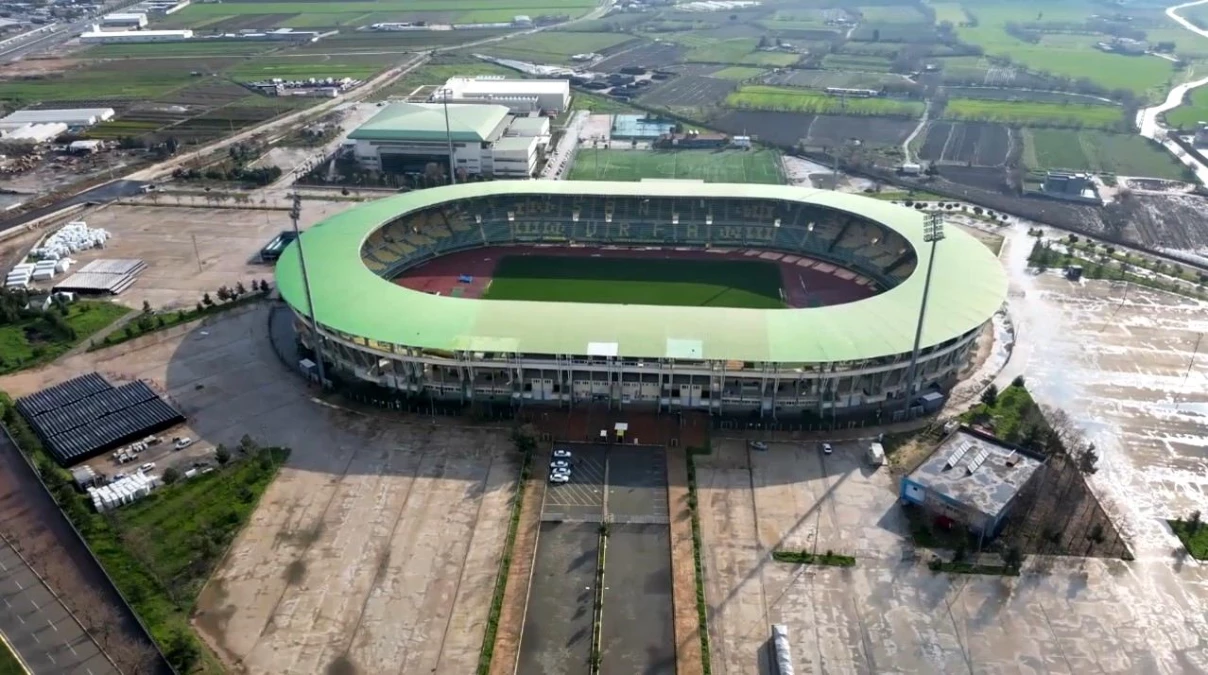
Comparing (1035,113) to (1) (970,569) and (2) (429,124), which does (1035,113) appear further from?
(1) (970,569)

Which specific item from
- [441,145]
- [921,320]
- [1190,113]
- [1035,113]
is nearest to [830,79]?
[1035,113]

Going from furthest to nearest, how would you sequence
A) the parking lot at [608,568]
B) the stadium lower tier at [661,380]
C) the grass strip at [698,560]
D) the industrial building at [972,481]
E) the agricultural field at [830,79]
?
the agricultural field at [830,79], the stadium lower tier at [661,380], the industrial building at [972,481], the parking lot at [608,568], the grass strip at [698,560]

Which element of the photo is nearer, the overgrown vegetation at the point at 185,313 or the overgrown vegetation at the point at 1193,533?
the overgrown vegetation at the point at 1193,533

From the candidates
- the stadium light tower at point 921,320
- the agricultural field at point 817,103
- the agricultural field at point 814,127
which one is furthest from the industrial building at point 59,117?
the stadium light tower at point 921,320

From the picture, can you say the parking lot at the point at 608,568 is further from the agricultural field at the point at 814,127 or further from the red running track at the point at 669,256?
the agricultural field at the point at 814,127

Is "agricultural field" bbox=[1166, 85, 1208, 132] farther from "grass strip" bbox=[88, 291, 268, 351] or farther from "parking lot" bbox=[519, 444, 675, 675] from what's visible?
"grass strip" bbox=[88, 291, 268, 351]

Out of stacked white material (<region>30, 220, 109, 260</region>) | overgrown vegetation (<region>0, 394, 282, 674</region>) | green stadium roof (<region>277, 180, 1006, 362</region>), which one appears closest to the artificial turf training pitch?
green stadium roof (<region>277, 180, 1006, 362</region>)
